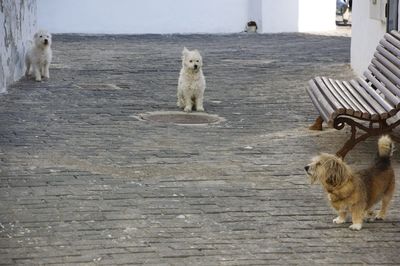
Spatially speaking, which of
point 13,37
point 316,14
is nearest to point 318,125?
point 13,37

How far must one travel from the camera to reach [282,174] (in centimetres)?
884

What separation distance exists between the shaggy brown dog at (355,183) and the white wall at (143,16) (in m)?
17.7

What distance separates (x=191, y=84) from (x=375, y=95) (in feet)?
10.9

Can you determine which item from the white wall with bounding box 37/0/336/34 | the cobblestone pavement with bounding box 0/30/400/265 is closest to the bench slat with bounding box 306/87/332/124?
the cobblestone pavement with bounding box 0/30/400/265

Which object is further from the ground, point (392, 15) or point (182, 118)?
point (392, 15)

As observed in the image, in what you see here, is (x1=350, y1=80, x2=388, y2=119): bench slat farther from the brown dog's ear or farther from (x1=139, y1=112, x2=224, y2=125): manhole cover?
the brown dog's ear

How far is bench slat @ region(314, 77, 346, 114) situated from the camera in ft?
29.6

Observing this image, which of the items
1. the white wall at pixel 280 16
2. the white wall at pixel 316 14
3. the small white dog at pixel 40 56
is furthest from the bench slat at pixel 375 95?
the white wall at pixel 316 14

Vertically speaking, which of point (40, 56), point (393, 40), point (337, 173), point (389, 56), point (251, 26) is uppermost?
point (393, 40)

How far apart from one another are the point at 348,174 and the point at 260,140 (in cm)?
357

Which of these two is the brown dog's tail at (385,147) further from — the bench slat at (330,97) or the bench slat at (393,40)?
the bench slat at (393,40)

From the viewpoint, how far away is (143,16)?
24.6 metres

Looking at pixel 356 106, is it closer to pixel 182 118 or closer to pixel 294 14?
pixel 182 118

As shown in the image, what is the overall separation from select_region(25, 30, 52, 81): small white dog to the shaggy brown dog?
349 inches
